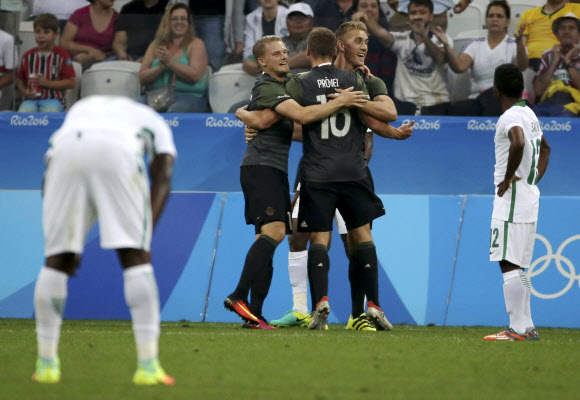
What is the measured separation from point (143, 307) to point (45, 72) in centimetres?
936

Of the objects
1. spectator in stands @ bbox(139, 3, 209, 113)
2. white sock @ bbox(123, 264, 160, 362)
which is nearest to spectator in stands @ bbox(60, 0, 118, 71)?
spectator in stands @ bbox(139, 3, 209, 113)

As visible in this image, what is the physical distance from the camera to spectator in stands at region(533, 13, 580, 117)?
484 inches

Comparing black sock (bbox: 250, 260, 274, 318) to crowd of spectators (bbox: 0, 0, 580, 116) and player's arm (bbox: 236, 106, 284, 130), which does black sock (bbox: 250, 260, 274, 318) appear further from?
crowd of spectators (bbox: 0, 0, 580, 116)

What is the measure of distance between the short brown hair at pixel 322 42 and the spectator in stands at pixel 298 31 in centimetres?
452

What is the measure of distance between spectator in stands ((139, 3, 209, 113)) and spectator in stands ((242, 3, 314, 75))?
2.44 feet

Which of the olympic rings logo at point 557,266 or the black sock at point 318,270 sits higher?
the black sock at point 318,270

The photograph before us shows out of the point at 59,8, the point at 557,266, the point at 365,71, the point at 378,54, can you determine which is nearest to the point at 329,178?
the point at 365,71

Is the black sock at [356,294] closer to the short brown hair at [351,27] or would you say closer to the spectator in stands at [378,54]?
the short brown hair at [351,27]

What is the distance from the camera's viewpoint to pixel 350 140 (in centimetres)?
796

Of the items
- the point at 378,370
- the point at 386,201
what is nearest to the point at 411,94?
the point at 386,201

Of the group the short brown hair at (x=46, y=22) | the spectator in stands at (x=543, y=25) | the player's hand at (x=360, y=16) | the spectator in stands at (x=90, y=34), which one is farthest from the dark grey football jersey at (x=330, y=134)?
the short brown hair at (x=46, y=22)

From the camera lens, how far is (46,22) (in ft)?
43.0

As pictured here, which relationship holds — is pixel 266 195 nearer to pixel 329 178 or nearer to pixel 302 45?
pixel 329 178

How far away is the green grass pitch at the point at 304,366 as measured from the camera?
4.25 meters
